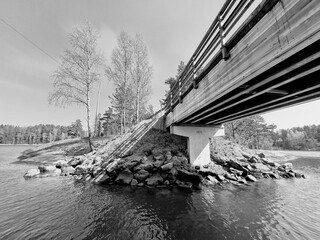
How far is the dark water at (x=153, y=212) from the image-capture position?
399 cm

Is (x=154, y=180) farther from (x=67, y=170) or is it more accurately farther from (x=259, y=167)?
(x=259, y=167)

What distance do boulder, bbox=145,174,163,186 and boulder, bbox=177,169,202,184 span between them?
50.9 inches

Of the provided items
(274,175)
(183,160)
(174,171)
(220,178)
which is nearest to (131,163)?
(174,171)

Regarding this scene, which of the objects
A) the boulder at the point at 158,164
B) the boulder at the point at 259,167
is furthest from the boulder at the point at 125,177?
the boulder at the point at 259,167

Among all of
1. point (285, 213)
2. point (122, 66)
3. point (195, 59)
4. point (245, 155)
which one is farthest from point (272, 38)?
point (122, 66)

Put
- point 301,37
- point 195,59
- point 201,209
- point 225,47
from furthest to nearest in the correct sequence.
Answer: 1. point 195,59
2. point 201,209
3. point 225,47
4. point 301,37

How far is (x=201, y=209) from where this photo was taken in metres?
5.40

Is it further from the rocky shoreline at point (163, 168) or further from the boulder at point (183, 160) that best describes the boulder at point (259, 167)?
the boulder at point (183, 160)

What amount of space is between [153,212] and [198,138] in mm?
7059

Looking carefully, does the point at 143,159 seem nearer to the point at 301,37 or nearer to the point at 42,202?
the point at 42,202

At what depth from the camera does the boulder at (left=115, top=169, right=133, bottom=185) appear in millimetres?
8344

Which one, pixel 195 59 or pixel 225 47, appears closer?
pixel 225 47

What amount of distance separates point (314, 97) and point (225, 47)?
4.04m

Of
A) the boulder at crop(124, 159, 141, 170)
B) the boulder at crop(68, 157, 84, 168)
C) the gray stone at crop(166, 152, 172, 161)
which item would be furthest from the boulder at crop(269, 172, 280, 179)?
the boulder at crop(68, 157, 84, 168)
